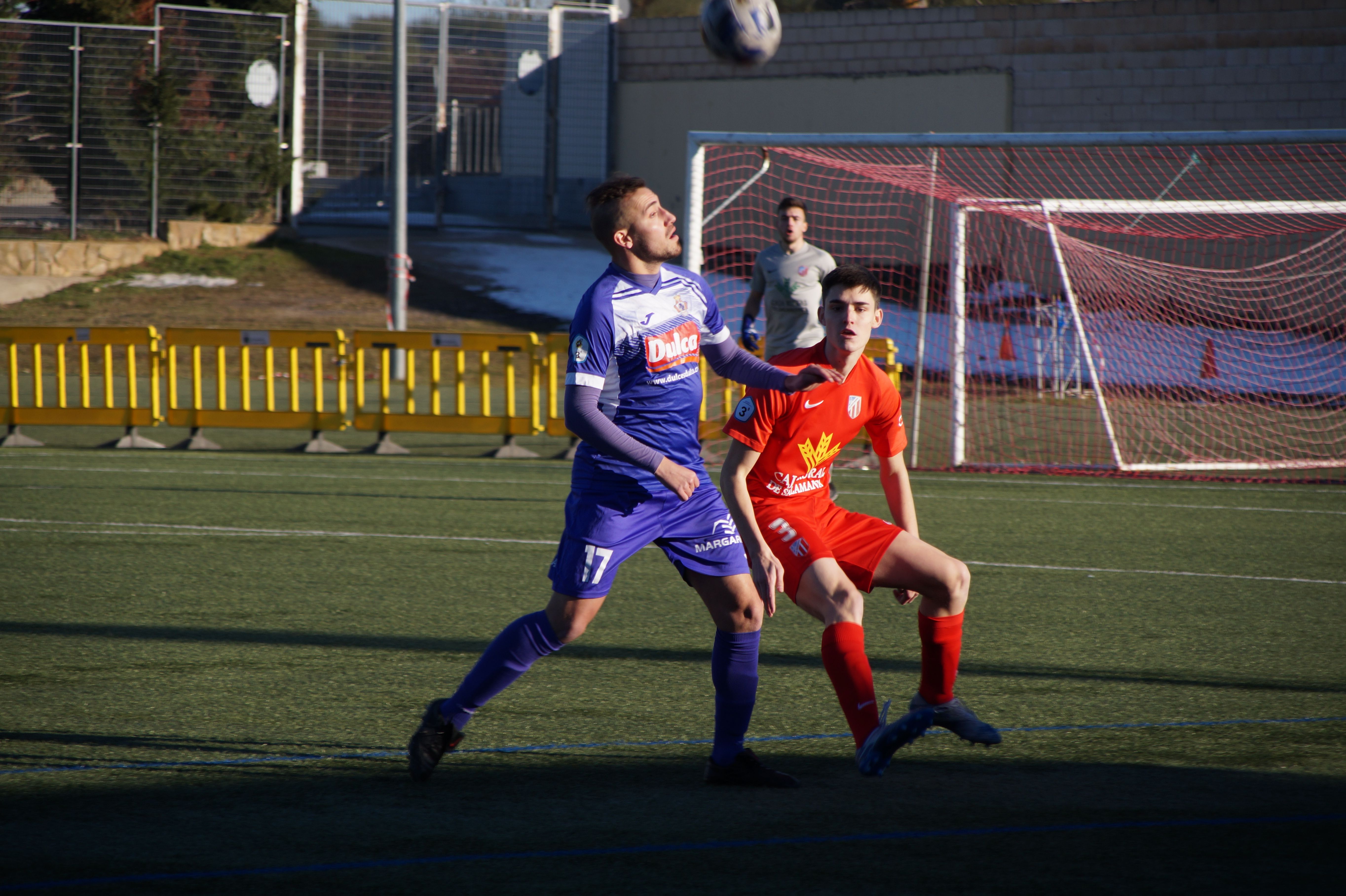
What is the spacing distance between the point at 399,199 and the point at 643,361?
15.6 m

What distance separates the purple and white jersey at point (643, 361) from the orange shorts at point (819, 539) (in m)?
0.38

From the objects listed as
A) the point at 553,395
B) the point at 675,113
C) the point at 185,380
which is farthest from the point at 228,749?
the point at 675,113

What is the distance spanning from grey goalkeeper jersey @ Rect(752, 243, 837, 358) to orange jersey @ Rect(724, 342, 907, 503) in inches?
190

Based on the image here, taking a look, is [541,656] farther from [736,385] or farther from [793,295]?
[736,385]

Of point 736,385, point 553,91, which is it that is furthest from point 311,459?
point 553,91

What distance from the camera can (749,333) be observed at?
9.92m

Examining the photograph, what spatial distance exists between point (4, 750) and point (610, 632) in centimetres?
258

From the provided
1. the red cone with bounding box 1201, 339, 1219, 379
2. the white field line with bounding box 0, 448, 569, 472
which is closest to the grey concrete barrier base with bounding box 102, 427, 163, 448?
the white field line with bounding box 0, 448, 569, 472

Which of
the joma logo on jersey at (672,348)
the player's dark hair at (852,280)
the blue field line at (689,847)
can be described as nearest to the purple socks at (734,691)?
the blue field line at (689,847)

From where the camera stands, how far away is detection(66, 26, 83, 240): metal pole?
2312 centimetres

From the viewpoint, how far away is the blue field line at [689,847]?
3234 millimetres

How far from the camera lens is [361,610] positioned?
252 inches

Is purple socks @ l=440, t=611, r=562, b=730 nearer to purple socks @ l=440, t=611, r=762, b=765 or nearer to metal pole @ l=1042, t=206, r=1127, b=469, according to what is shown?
purple socks @ l=440, t=611, r=762, b=765

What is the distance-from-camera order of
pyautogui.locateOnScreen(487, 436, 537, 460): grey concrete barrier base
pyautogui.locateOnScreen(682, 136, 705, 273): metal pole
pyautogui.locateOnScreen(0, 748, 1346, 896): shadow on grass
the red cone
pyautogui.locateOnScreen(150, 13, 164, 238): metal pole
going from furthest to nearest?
pyautogui.locateOnScreen(150, 13, 164, 238): metal pole
the red cone
pyautogui.locateOnScreen(487, 436, 537, 460): grey concrete barrier base
pyautogui.locateOnScreen(682, 136, 705, 273): metal pole
pyautogui.locateOnScreen(0, 748, 1346, 896): shadow on grass
